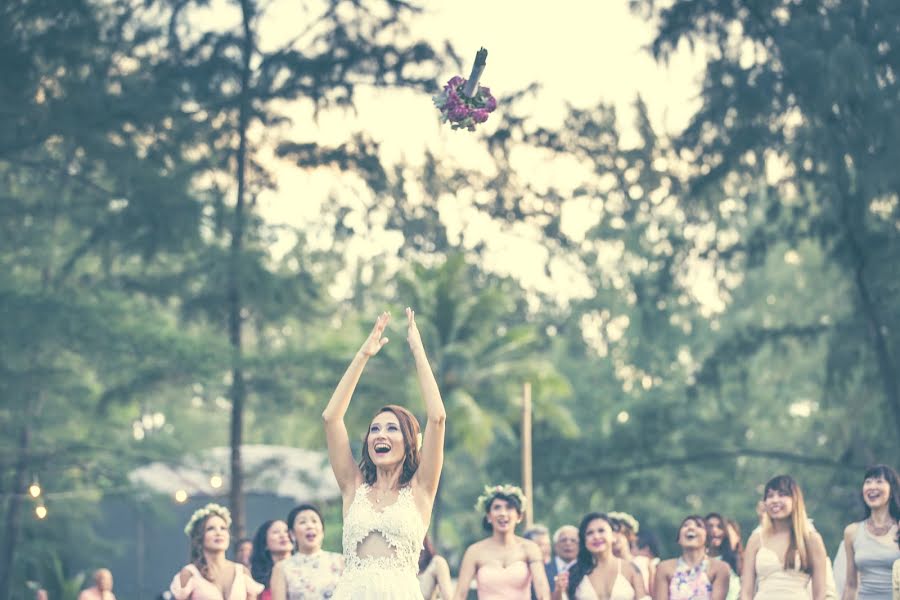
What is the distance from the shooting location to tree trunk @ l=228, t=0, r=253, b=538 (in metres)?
29.2

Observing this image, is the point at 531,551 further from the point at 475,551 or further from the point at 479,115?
the point at 479,115

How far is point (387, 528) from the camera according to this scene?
24.0 feet

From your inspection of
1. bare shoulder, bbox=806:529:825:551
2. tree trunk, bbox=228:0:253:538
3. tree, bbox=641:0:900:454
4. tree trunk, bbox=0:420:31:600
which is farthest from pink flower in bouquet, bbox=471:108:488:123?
tree trunk, bbox=0:420:31:600

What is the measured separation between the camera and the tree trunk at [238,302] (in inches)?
1148

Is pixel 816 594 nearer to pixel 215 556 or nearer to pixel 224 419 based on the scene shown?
pixel 215 556

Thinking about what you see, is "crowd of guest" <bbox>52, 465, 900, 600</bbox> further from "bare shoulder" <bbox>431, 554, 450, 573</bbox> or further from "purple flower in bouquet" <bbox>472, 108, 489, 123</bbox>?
"purple flower in bouquet" <bbox>472, 108, 489, 123</bbox>

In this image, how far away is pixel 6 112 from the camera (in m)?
26.7

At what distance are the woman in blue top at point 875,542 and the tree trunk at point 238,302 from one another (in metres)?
18.9

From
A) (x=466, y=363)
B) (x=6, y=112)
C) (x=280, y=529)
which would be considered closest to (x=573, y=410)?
(x=466, y=363)

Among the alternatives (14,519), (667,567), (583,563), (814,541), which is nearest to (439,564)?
(583,563)

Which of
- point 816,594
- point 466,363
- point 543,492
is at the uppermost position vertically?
point 466,363

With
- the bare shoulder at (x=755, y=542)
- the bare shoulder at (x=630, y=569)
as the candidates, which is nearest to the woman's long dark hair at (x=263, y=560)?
the bare shoulder at (x=630, y=569)

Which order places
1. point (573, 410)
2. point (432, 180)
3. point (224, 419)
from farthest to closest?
point (224, 419)
point (573, 410)
point (432, 180)

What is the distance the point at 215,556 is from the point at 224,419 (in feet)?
192
